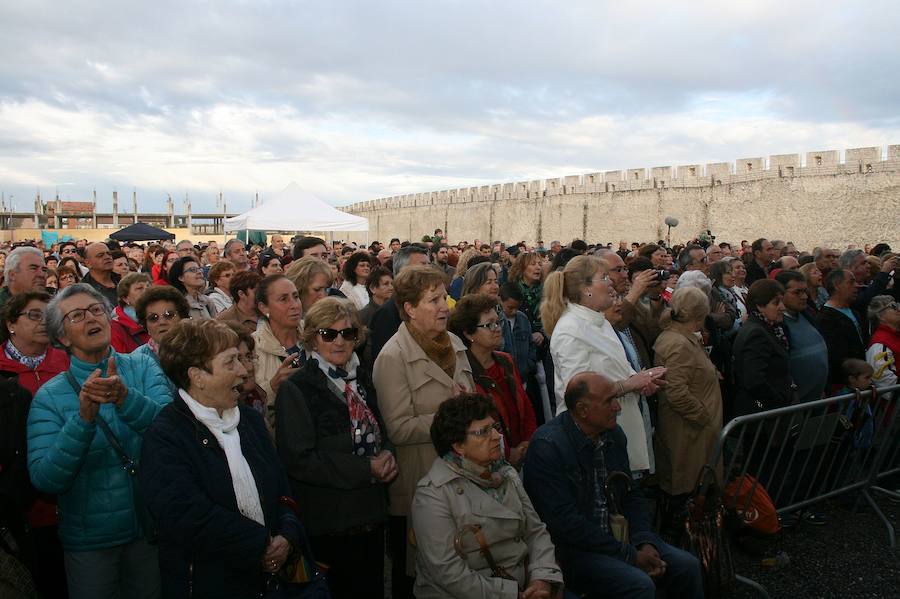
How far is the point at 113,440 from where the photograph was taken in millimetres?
2738

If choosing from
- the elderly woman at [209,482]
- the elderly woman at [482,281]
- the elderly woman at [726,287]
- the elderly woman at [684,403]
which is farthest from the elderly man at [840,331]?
the elderly woman at [209,482]

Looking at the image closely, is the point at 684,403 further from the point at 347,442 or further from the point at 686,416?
the point at 347,442

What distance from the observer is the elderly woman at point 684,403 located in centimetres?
428

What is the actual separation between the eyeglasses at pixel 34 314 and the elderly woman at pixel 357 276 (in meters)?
3.42

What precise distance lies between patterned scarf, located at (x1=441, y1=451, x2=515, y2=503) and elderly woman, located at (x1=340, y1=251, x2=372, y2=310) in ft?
12.5

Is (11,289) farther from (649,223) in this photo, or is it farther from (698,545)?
(649,223)

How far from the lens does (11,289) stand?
525cm

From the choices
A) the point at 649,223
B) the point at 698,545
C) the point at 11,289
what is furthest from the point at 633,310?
the point at 649,223

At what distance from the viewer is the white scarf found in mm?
2553

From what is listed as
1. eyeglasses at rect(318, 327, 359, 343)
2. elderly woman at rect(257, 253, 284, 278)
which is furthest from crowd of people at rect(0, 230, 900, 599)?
elderly woman at rect(257, 253, 284, 278)

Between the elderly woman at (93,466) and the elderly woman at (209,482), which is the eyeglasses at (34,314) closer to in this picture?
the elderly woman at (93,466)

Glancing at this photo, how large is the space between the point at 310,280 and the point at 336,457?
1995 mm

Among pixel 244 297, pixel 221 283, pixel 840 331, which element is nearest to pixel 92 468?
pixel 244 297

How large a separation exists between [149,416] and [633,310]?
3.41 m
